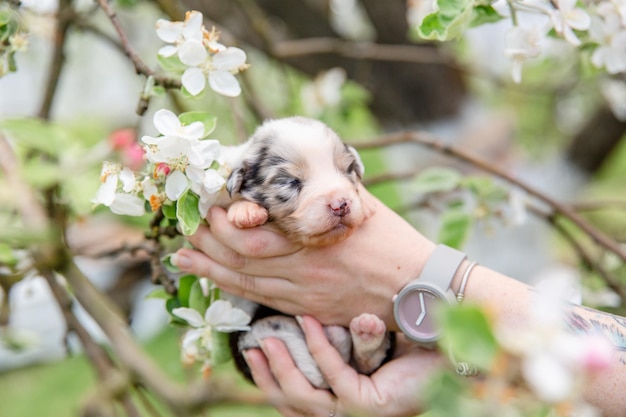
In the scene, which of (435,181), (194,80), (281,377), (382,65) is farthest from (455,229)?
(382,65)

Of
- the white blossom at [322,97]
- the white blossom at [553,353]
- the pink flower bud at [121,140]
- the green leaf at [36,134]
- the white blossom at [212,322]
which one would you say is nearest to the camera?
the white blossom at [553,353]

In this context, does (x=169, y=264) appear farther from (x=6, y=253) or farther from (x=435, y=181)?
(x=435, y=181)

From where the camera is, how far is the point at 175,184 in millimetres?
1371

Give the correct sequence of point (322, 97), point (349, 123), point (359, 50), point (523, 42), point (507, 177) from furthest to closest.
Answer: point (359, 50) < point (349, 123) < point (322, 97) < point (507, 177) < point (523, 42)

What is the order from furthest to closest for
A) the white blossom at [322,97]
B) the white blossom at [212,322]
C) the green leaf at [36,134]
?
the white blossom at [322,97] → the green leaf at [36,134] → the white blossom at [212,322]

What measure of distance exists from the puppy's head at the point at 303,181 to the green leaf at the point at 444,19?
314 millimetres

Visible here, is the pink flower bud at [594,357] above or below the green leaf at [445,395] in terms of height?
above

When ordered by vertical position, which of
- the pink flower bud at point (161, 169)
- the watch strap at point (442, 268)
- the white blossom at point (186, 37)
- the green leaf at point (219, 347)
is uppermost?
the white blossom at point (186, 37)

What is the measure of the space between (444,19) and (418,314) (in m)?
0.61

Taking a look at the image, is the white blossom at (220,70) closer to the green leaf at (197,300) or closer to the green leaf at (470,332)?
the green leaf at (197,300)

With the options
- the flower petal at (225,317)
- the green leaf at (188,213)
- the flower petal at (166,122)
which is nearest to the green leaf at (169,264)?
the flower petal at (225,317)

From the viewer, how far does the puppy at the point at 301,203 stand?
59.2 inches

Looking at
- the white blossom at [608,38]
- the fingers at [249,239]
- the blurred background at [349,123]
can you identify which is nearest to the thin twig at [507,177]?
the blurred background at [349,123]

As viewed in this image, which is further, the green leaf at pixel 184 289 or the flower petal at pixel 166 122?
the green leaf at pixel 184 289
